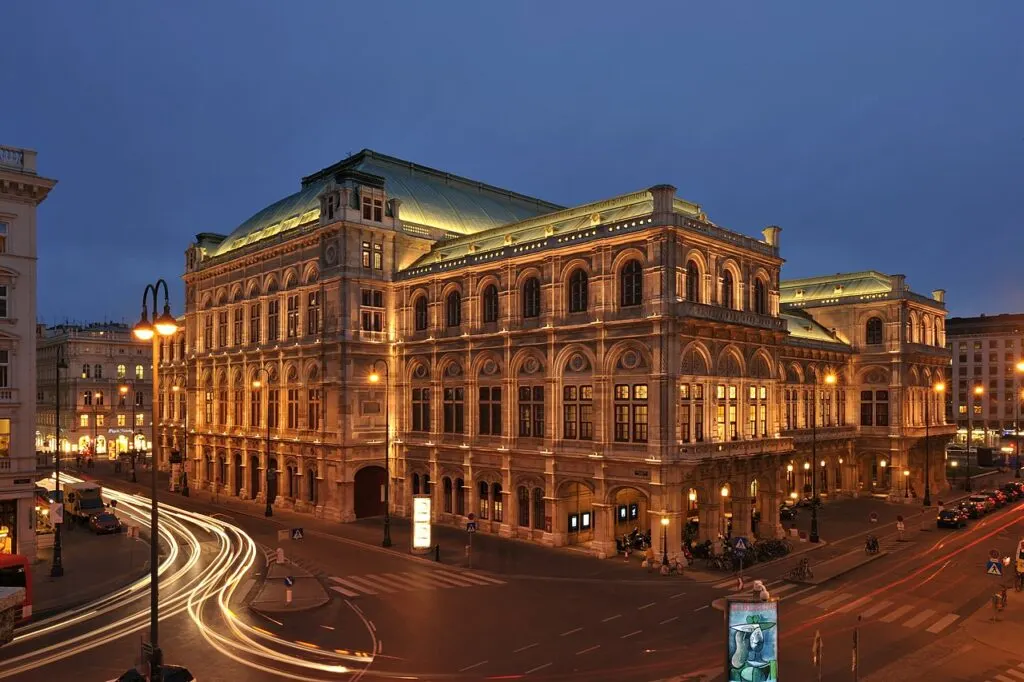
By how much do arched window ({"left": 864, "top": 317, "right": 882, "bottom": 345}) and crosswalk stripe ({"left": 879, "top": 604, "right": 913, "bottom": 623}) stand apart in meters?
42.0

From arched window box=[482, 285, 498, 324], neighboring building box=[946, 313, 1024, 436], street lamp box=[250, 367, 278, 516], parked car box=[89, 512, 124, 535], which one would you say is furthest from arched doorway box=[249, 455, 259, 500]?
neighboring building box=[946, 313, 1024, 436]

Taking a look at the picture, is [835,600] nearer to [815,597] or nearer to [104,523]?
[815,597]

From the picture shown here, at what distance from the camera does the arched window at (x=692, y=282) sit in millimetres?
42094

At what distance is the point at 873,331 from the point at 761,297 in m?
26.6

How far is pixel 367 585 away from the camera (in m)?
35.3

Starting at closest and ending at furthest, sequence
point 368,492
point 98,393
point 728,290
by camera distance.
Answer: point 728,290 → point 368,492 → point 98,393

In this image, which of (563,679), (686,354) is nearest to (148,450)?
(686,354)

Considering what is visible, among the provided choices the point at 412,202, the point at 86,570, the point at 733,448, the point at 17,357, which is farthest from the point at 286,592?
the point at 412,202

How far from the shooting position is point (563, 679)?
22.7 metres

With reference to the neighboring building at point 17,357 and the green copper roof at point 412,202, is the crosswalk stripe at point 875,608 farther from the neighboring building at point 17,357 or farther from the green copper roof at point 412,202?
the green copper roof at point 412,202

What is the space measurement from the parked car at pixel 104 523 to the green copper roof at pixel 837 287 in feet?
204

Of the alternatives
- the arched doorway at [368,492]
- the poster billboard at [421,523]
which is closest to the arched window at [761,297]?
the poster billboard at [421,523]

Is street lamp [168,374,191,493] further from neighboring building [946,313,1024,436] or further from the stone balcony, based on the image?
neighboring building [946,313,1024,436]

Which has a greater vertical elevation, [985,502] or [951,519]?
[951,519]
